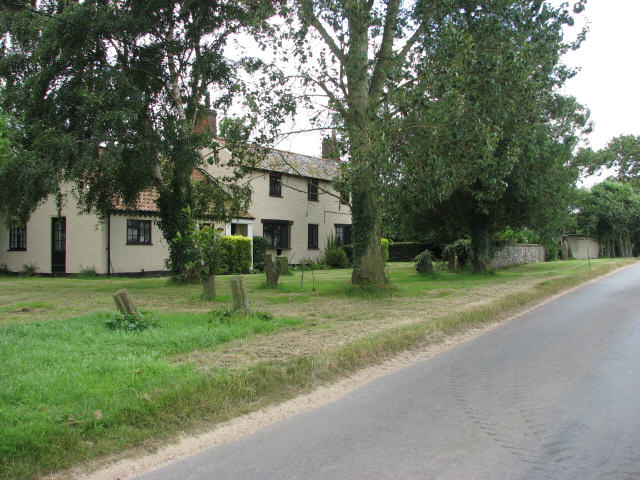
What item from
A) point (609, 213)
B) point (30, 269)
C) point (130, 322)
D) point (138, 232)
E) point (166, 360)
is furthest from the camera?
point (609, 213)

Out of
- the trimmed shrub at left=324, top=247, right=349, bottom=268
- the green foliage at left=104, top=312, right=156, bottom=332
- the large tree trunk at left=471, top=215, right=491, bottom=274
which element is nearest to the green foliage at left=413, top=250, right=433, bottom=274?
the large tree trunk at left=471, top=215, right=491, bottom=274

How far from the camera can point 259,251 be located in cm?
2892

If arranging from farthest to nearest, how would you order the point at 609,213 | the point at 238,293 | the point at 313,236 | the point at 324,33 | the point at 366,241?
1. the point at 609,213
2. the point at 313,236
3. the point at 366,241
4. the point at 324,33
5. the point at 238,293

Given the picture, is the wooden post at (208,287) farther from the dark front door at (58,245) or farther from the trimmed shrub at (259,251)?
the trimmed shrub at (259,251)

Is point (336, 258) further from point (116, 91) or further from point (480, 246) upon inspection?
point (116, 91)

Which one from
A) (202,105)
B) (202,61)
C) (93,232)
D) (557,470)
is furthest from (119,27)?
(557,470)

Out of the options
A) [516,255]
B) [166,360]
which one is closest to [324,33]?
[166,360]

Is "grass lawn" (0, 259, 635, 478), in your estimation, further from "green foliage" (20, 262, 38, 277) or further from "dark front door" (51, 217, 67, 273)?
"green foliage" (20, 262, 38, 277)

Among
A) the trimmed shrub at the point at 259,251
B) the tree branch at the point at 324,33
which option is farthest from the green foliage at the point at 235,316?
the trimmed shrub at the point at 259,251

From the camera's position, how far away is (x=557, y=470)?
380 cm

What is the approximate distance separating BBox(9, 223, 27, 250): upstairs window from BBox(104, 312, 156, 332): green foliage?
66.8 ft

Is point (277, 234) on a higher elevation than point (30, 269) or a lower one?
higher

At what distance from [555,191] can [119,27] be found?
56.8 feet

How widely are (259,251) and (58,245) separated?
32.9ft
